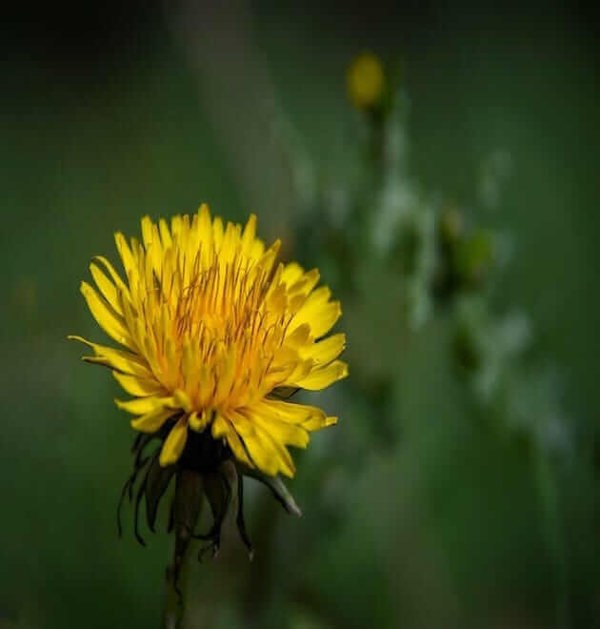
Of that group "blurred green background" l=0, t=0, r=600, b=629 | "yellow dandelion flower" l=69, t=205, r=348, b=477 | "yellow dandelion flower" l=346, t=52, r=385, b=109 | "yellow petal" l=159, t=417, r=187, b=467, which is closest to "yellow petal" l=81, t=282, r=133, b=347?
"yellow dandelion flower" l=69, t=205, r=348, b=477

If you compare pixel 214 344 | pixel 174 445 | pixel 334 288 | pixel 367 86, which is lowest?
pixel 174 445

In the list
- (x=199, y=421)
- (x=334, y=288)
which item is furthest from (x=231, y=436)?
(x=334, y=288)

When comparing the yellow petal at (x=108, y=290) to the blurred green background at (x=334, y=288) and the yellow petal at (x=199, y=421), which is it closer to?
the yellow petal at (x=199, y=421)

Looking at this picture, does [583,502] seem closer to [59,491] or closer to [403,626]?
[403,626]

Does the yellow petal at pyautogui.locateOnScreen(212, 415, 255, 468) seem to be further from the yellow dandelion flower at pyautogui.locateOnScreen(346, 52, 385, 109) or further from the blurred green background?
the yellow dandelion flower at pyautogui.locateOnScreen(346, 52, 385, 109)

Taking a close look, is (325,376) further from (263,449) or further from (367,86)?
(367,86)

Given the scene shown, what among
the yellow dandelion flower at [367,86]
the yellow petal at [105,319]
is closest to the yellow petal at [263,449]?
the yellow petal at [105,319]
